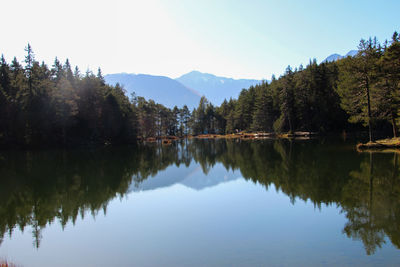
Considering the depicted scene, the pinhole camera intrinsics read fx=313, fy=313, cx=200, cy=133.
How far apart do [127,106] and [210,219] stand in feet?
242

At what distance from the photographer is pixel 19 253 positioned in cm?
965

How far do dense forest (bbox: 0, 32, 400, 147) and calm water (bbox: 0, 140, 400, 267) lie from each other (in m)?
18.7

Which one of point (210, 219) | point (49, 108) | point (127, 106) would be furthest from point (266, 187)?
point (127, 106)

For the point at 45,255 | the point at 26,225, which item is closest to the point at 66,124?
the point at 26,225

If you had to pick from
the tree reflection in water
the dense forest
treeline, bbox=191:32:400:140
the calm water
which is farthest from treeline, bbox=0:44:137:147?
treeline, bbox=191:32:400:140

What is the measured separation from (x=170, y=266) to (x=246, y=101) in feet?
324

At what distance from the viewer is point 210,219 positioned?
501 inches

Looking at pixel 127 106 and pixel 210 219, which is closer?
pixel 210 219

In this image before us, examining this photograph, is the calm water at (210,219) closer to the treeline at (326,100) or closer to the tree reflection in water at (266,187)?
the tree reflection in water at (266,187)

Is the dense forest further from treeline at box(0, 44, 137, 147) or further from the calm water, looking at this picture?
the calm water

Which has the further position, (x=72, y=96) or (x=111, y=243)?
(x=72, y=96)

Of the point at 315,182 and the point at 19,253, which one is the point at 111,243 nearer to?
the point at 19,253

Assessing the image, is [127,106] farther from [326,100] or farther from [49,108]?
[326,100]

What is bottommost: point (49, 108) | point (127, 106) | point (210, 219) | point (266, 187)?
point (210, 219)
